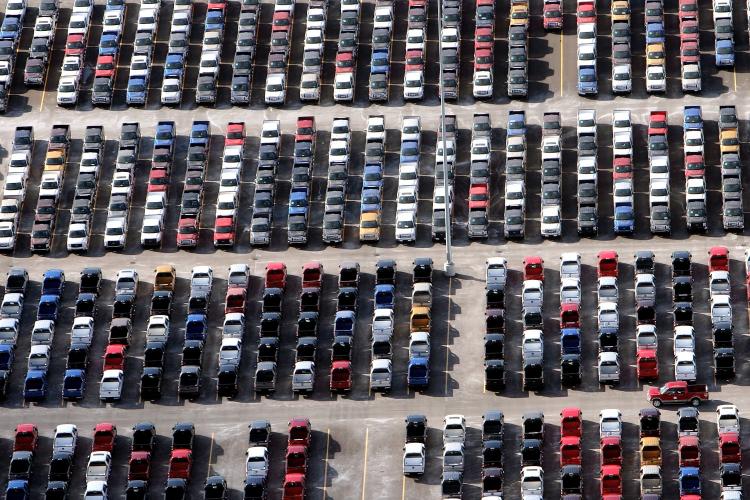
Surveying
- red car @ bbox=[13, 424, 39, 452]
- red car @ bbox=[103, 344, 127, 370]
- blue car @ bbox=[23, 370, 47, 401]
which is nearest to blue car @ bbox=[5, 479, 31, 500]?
red car @ bbox=[13, 424, 39, 452]

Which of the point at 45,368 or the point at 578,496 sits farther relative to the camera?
the point at 45,368

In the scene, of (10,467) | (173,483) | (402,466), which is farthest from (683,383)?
(10,467)

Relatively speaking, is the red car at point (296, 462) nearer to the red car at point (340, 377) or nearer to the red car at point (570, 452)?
the red car at point (340, 377)

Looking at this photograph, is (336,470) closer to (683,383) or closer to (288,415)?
(288,415)

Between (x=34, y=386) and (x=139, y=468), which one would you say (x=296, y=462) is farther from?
(x=34, y=386)

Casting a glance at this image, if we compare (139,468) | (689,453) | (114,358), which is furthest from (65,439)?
(689,453)

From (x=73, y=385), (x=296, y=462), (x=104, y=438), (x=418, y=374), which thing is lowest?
(x=296, y=462)
